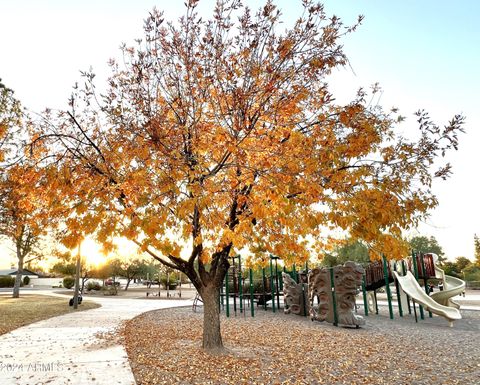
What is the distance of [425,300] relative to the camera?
1309 cm

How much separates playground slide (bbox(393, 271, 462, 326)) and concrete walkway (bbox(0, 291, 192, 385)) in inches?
429

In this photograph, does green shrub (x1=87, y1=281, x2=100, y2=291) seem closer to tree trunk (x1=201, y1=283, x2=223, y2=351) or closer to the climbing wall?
the climbing wall

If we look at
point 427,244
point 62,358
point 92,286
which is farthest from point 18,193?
point 427,244

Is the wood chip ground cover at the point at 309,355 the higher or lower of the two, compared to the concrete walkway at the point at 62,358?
lower

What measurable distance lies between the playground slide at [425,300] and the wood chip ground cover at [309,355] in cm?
51

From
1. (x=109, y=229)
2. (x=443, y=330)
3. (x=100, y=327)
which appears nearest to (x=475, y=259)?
(x=443, y=330)

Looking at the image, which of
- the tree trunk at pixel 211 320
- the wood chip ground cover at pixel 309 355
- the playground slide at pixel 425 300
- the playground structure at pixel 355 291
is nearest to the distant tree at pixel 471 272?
the playground structure at pixel 355 291

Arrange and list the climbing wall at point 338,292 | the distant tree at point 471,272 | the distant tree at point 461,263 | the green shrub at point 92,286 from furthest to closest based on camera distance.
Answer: the distant tree at point 461,263
the distant tree at point 471,272
the green shrub at point 92,286
the climbing wall at point 338,292

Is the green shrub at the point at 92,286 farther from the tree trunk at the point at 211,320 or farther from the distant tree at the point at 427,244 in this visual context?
the distant tree at the point at 427,244

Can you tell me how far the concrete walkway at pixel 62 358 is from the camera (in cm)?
558

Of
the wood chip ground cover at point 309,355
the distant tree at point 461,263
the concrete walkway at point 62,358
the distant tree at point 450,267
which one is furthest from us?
the distant tree at point 461,263

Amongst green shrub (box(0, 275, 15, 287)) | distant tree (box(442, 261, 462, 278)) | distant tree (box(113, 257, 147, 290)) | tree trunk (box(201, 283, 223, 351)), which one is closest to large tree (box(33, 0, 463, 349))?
tree trunk (box(201, 283, 223, 351))

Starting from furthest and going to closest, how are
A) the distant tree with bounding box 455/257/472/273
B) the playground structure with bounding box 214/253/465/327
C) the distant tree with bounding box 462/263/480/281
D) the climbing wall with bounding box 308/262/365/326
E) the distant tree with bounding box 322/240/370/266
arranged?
the distant tree with bounding box 455/257/472/273
the distant tree with bounding box 462/263/480/281
the distant tree with bounding box 322/240/370/266
the playground structure with bounding box 214/253/465/327
the climbing wall with bounding box 308/262/365/326

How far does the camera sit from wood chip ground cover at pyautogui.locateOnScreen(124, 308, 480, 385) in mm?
5953
